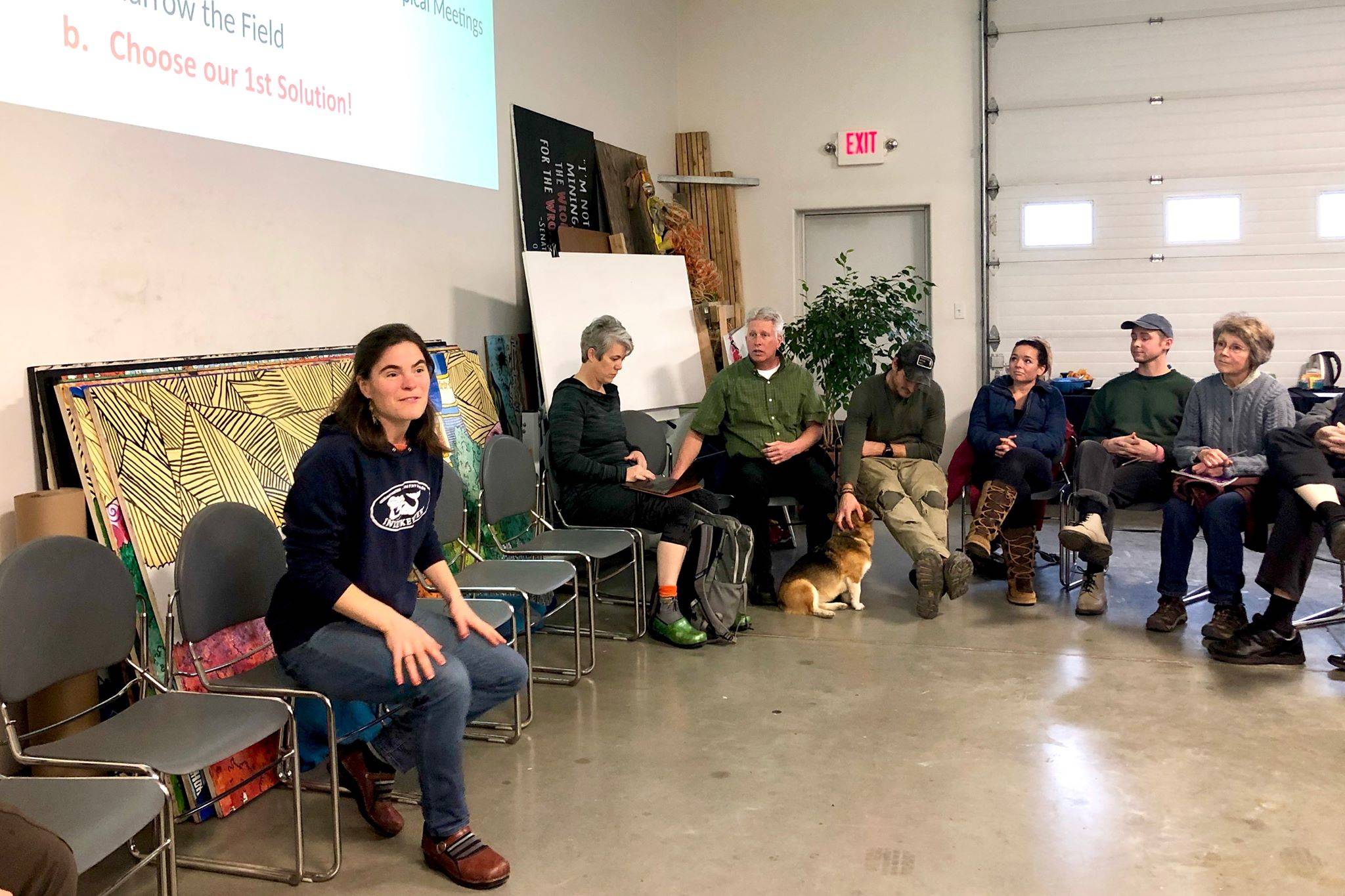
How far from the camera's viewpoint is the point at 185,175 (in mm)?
3260

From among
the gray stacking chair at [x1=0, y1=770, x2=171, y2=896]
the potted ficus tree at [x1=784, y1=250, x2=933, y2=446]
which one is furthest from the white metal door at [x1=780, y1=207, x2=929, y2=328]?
the gray stacking chair at [x1=0, y1=770, x2=171, y2=896]

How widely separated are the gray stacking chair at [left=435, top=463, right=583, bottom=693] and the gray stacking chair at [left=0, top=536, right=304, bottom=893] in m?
0.94

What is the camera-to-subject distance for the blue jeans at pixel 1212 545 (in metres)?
3.98

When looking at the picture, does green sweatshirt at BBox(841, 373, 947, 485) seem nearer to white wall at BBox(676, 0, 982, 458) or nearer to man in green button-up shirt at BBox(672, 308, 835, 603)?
man in green button-up shirt at BBox(672, 308, 835, 603)

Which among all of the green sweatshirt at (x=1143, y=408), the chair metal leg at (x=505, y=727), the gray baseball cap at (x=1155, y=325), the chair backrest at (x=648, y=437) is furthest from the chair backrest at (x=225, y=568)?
the gray baseball cap at (x=1155, y=325)

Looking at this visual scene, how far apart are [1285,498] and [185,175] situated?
3.84 meters

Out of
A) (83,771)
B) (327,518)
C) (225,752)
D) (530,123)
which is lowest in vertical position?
(83,771)

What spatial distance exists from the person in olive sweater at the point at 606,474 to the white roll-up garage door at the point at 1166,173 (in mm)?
3725

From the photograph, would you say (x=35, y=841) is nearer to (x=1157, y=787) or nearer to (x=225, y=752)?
(x=225, y=752)

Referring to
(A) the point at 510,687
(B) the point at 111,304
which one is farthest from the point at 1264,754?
(B) the point at 111,304

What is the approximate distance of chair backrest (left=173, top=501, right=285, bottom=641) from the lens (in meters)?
2.50

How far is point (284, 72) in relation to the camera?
351 centimetres

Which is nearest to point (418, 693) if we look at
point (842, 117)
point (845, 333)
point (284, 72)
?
point (284, 72)

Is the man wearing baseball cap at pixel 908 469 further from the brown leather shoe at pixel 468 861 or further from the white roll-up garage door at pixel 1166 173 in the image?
the white roll-up garage door at pixel 1166 173
